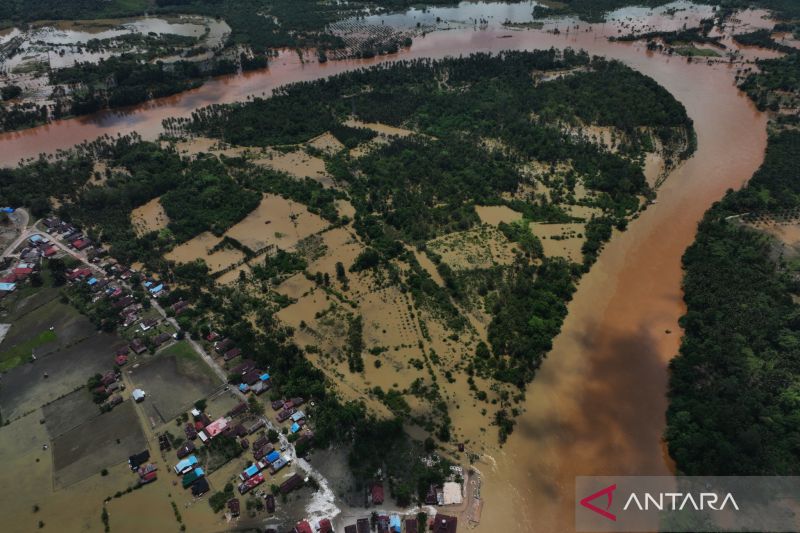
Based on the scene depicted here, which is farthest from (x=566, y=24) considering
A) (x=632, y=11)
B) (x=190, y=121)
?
(x=190, y=121)

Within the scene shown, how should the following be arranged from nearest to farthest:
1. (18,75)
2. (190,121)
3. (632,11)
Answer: (190,121) < (18,75) < (632,11)

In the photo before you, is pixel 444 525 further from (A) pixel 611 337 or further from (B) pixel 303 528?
(A) pixel 611 337

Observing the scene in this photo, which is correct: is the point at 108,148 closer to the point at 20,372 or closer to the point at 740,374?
the point at 20,372

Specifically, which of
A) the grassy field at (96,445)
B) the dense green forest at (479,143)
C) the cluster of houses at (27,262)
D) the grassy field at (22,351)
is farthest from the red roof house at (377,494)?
the cluster of houses at (27,262)

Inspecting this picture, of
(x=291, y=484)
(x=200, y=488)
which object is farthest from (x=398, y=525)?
(x=200, y=488)

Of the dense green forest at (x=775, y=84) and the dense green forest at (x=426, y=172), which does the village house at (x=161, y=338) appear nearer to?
the dense green forest at (x=426, y=172)
